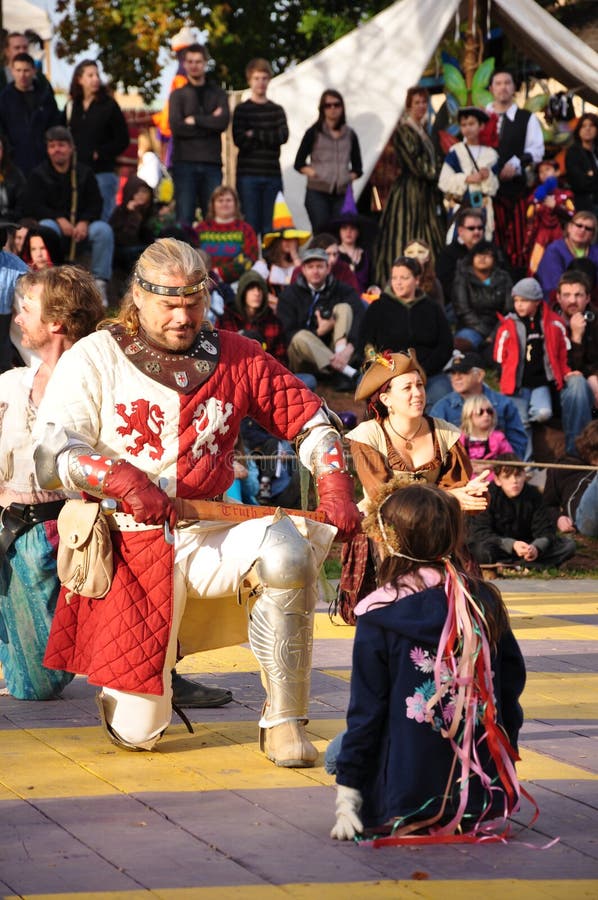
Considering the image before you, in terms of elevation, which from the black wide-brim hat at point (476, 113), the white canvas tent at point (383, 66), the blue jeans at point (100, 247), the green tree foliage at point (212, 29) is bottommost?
the blue jeans at point (100, 247)

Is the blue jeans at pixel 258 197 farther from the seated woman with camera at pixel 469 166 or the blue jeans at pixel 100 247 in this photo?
the blue jeans at pixel 100 247

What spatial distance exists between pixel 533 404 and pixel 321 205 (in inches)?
124

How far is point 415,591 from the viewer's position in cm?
425

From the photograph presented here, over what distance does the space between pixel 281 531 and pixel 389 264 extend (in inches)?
381

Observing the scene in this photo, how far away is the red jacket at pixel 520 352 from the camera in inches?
481

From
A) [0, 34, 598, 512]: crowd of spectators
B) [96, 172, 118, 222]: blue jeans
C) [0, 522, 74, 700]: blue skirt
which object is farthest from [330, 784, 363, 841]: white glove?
[96, 172, 118, 222]: blue jeans

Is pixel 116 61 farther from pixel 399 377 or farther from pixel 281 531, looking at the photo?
pixel 281 531

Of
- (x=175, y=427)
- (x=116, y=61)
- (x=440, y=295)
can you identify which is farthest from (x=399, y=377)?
(x=116, y=61)

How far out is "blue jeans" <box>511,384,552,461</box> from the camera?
39.9 ft

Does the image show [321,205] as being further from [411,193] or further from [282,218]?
[411,193]

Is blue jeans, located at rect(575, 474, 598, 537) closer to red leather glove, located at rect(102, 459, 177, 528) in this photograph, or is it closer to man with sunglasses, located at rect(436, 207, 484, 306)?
man with sunglasses, located at rect(436, 207, 484, 306)

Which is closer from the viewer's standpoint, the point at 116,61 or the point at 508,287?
the point at 508,287

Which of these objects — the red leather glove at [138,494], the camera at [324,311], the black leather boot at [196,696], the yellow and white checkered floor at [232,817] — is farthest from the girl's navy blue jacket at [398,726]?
the camera at [324,311]

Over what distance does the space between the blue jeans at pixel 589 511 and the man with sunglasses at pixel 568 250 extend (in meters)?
3.23
